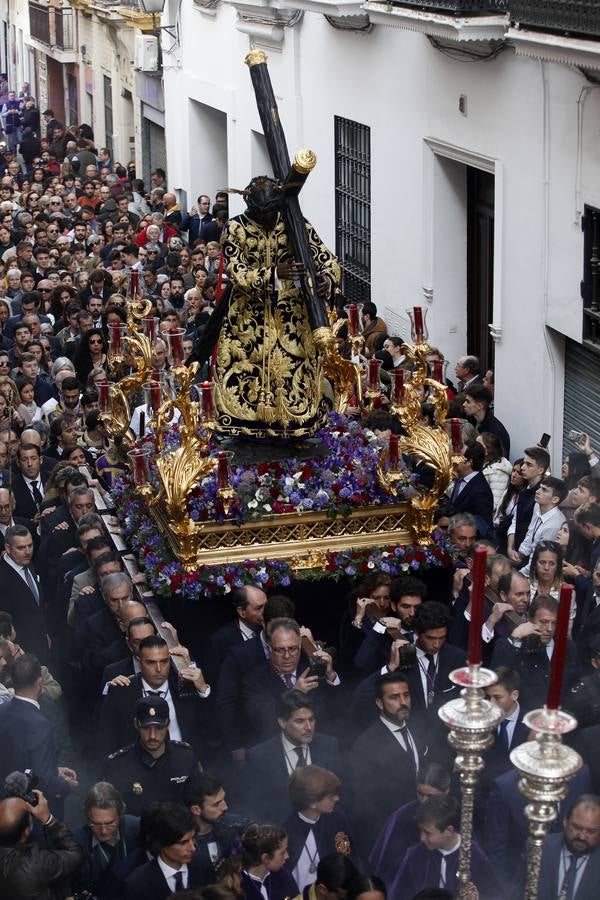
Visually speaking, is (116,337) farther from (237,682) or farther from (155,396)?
(237,682)

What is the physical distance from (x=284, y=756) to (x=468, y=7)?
22.3 feet

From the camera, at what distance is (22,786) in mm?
5977

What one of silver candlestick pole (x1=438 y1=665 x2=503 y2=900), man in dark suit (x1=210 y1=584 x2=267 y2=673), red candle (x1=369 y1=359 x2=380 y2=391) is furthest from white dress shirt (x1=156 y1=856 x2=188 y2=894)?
red candle (x1=369 y1=359 x2=380 y2=391)

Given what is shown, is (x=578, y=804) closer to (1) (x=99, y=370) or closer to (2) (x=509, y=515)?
(2) (x=509, y=515)

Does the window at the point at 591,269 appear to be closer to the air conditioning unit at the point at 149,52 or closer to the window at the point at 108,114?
the air conditioning unit at the point at 149,52

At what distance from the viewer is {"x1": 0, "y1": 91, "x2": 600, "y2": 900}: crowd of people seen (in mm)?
5695

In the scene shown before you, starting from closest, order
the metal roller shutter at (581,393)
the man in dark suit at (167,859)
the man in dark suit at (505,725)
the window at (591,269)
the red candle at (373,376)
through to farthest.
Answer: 1. the man in dark suit at (167,859)
2. the man in dark suit at (505,725)
3. the red candle at (373,376)
4. the window at (591,269)
5. the metal roller shutter at (581,393)

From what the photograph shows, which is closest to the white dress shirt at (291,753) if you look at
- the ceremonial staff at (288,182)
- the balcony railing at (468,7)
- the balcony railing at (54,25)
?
the ceremonial staff at (288,182)

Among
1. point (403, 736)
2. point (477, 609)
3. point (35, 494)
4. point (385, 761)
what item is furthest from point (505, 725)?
point (35, 494)

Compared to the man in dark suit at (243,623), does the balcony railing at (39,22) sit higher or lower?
higher

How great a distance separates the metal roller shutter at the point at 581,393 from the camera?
1111cm

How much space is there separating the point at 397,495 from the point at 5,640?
251 cm

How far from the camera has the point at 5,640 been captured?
7.42m

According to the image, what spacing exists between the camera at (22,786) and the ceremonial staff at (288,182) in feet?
10.9
